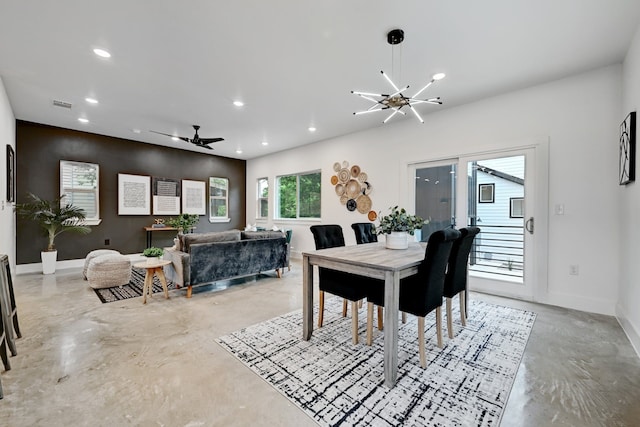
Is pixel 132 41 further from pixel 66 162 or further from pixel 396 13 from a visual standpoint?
pixel 66 162

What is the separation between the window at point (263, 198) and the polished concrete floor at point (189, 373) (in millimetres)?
4827

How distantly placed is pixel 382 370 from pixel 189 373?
4.46 ft

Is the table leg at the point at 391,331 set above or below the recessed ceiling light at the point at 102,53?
below

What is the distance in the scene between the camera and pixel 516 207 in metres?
3.70

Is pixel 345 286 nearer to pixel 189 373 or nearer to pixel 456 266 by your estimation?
pixel 456 266

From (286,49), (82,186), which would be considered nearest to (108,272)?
(82,186)

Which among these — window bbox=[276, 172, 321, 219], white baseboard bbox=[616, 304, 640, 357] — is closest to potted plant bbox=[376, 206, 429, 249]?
white baseboard bbox=[616, 304, 640, 357]

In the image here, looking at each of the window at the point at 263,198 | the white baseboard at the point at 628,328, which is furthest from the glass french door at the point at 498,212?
the window at the point at 263,198

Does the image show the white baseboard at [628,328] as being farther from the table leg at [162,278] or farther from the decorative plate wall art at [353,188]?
the table leg at [162,278]

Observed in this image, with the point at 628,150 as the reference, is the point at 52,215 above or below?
below

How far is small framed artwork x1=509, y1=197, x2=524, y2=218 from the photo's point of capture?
365 cm

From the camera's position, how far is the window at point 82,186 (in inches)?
220

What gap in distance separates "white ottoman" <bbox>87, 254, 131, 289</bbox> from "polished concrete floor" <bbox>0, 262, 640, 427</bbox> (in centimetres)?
74

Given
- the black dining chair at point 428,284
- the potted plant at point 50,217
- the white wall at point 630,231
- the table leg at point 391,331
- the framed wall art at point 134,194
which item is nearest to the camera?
the table leg at point 391,331
